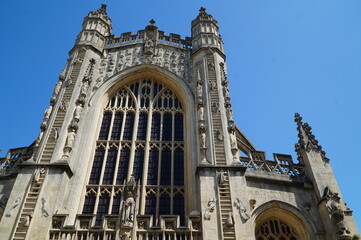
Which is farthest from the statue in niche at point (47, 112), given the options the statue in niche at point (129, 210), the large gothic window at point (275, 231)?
the large gothic window at point (275, 231)

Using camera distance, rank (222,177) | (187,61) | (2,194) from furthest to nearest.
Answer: (187,61) < (2,194) < (222,177)

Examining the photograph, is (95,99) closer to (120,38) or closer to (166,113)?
(166,113)

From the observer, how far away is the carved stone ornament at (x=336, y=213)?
11195mm

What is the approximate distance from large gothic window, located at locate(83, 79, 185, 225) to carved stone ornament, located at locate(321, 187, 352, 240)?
5.53 metres

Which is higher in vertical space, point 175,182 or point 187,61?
point 187,61

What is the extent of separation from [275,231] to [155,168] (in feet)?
18.2

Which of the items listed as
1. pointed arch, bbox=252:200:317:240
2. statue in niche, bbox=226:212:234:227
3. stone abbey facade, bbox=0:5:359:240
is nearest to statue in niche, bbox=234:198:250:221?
stone abbey facade, bbox=0:5:359:240

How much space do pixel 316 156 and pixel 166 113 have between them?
24.1ft

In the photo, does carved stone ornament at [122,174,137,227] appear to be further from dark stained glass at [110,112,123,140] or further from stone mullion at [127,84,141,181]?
dark stained glass at [110,112,123,140]

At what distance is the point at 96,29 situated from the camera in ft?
65.5

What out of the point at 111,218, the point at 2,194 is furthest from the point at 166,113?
the point at 2,194

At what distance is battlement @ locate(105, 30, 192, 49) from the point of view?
20.0 metres

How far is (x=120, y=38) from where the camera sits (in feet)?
66.8

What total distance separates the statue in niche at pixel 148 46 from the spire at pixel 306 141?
9.06m
